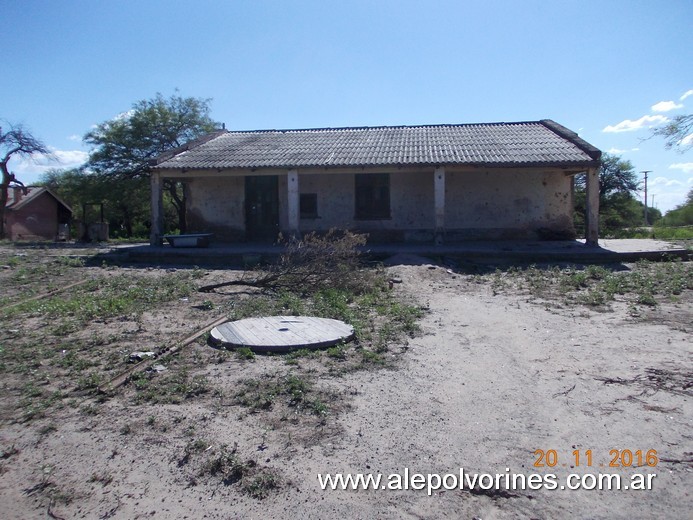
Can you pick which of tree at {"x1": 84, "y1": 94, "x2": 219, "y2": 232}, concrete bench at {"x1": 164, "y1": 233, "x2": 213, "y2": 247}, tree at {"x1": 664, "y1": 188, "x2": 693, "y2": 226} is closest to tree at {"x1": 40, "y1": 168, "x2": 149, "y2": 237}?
tree at {"x1": 84, "y1": 94, "x2": 219, "y2": 232}

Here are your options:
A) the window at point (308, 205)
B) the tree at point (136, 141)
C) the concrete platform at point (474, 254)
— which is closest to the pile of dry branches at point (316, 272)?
the concrete platform at point (474, 254)

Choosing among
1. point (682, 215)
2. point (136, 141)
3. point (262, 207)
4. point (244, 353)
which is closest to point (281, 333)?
point (244, 353)

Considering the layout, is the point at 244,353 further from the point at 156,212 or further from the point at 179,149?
the point at 179,149

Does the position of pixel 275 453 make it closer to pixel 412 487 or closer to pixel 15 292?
pixel 412 487

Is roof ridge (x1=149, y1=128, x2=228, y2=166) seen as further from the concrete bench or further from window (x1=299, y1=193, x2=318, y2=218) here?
window (x1=299, y1=193, x2=318, y2=218)

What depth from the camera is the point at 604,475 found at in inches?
124

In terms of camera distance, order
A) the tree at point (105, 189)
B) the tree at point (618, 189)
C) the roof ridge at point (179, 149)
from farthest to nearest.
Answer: the tree at point (618, 189) → the tree at point (105, 189) → the roof ridge at point (179, 149)

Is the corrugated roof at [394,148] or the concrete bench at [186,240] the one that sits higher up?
the corrugated roof at [394,148]

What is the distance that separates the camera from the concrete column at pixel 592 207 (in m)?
14.0

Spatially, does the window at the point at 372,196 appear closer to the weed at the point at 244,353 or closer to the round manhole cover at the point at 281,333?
the round manhole cover at the point at 281,333

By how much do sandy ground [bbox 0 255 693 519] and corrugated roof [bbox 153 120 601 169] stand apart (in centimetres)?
947

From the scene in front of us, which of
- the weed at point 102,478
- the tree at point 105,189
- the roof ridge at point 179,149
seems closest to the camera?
the weed at point 102,478

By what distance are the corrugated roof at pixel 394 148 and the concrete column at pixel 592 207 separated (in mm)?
427

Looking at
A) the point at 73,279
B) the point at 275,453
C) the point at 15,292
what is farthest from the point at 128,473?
the point at 73,279
